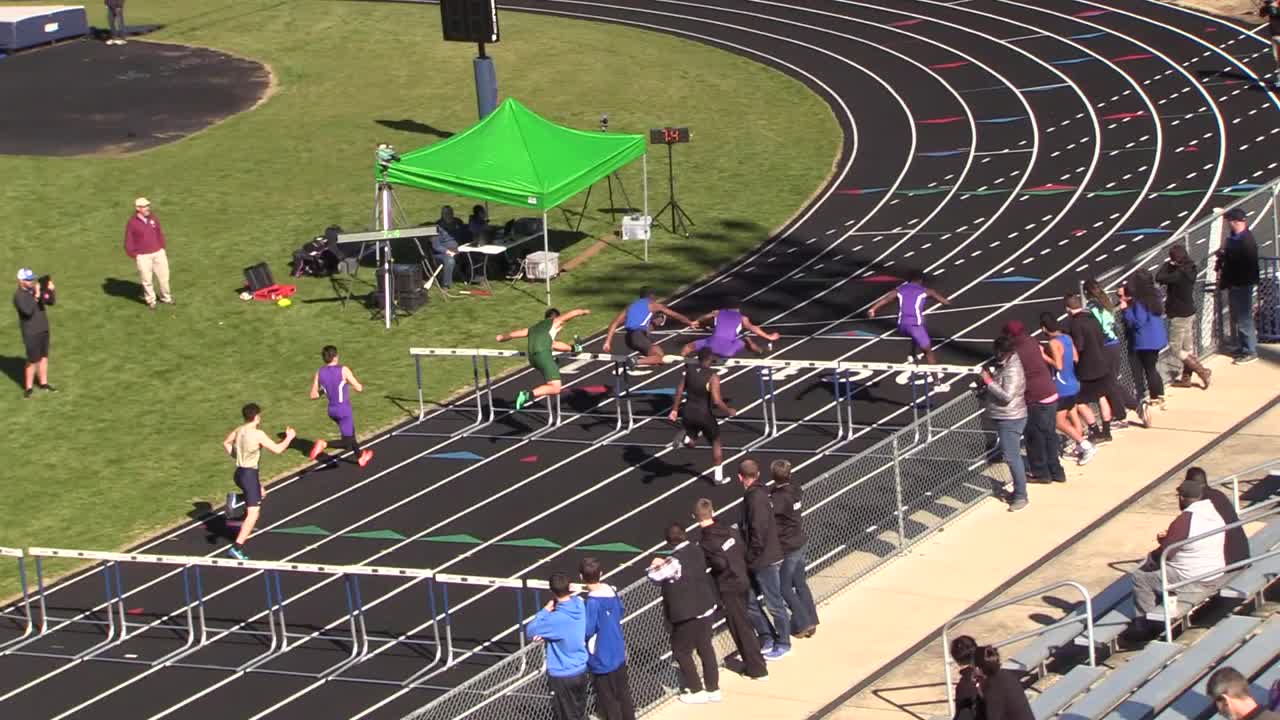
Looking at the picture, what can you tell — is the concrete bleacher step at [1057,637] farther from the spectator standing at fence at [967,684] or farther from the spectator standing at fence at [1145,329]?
the spectator standing at fence at [1145,329]

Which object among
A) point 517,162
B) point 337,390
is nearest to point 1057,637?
point 337,390

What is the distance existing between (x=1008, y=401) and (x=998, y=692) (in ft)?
24.7

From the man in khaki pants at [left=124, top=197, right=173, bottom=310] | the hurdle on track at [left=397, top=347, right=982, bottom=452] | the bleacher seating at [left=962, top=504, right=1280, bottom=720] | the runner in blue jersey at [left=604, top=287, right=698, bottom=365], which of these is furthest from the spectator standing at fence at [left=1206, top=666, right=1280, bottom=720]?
the man in khaki pants at [left=124, top=197, right=173, bottom=310]

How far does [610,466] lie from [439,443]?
9.59 ft

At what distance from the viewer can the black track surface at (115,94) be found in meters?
41.5

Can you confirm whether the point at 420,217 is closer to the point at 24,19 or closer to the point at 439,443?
the point at 439,443

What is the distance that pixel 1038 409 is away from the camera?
20297 millimetres

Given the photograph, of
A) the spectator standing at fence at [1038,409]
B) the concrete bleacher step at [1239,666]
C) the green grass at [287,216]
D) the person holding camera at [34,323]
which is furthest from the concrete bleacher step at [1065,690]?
the person holding camera at [34,323]

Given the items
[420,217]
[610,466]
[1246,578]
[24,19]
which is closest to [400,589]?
[610,466]

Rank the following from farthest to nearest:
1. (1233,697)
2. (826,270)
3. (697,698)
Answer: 1. (826,270)
2. (697,698)
3. (1233,697)

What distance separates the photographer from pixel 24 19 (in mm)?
49656

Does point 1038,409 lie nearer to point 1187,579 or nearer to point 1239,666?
point 1187,579

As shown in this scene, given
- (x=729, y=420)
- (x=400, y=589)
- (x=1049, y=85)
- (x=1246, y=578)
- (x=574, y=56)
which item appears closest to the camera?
(x=1246, y=578)

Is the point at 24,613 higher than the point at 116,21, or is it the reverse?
the point at 116,21
